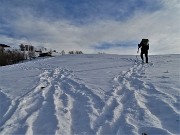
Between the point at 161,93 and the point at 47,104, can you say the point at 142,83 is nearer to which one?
the point at 161,93

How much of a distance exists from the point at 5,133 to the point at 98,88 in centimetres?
453

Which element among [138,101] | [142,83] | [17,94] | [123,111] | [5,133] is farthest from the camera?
[142,83]

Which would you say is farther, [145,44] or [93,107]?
[145,44]

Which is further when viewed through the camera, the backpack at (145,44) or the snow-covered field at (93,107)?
the backpack at (145,44)

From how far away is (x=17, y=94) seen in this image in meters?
9.57

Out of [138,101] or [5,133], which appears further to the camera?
[138,101]

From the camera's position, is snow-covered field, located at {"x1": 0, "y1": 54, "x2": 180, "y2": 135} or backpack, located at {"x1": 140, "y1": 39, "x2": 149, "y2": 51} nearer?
snow-covered field, located at {"x1": 0, "y1": 54, "x2": 180, "y2": 135}

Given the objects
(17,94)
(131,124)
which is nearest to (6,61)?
(17,94)

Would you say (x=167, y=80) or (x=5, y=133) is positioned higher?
(x=167, y=80)

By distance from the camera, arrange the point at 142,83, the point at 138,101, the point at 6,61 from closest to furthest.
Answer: the point at 138,101
the point at 142,83
the point at 6,61

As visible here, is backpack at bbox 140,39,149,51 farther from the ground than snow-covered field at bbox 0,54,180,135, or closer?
farther from the ground

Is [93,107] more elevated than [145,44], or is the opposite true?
[145,44]

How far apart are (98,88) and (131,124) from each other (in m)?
3.71

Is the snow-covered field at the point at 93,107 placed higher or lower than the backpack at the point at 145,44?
lower
